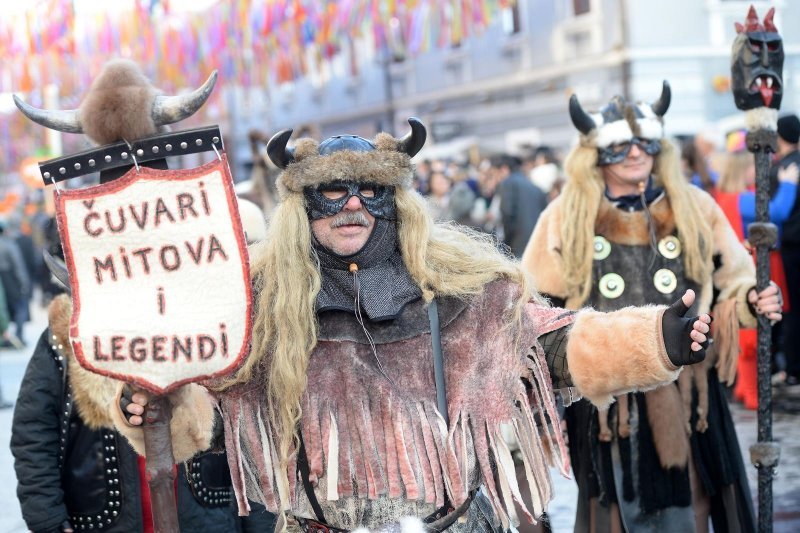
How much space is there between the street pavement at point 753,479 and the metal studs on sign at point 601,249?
157 centimetres

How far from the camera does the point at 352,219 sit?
9.73ft

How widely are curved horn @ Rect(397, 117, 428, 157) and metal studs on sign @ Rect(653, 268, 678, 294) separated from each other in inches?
69.7

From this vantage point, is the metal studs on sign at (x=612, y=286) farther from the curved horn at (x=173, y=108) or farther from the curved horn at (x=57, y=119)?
the curved horn at (x=57, y=119)

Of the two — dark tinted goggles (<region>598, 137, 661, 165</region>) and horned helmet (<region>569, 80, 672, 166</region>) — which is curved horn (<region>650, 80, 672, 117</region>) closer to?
horned helmet (<region>569, 80, 672, 166</region>)

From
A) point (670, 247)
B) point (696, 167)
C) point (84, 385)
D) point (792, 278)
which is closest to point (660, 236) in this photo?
point (670, 247)

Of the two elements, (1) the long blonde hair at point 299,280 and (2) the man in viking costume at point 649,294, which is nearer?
(1) the long blonde hair at point 299,280

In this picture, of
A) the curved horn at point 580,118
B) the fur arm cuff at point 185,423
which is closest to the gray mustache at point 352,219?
the fur arm cuff at point 185,423

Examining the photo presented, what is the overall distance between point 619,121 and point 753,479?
250cm

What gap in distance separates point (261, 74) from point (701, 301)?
17.5 m

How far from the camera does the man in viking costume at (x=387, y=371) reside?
2836 mm

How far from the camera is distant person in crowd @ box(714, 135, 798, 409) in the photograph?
7.88 m

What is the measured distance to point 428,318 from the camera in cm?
291

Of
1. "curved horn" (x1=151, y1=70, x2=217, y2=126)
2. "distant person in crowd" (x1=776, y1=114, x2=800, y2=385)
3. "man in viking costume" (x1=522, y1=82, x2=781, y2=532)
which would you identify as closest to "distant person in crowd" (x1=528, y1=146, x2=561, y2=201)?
"distant person in crowd" (x1=776, y1=114, x2=800, y2=385)

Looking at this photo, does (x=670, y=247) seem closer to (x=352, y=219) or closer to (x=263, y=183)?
(x=352, y=219)
